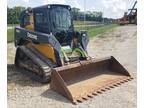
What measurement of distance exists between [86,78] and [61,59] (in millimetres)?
762

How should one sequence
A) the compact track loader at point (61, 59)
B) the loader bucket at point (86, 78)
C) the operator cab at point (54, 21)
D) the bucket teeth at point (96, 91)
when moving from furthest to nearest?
the operator cab at point (54, 21)
the compact track loader at point (61, 59)
the loader bucket at point (86, 78)
the bucket teeth at point (96, 91)

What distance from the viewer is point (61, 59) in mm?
6273

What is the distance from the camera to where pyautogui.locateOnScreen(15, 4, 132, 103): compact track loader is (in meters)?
5.79

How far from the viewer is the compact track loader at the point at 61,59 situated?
5.79 meters

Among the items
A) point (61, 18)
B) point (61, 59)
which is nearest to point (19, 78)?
point (61, 59)

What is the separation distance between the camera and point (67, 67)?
5863mm

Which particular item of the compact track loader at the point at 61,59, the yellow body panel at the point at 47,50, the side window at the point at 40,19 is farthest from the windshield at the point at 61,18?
the yellow body panel at the point at 47,50

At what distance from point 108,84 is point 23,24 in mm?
3538

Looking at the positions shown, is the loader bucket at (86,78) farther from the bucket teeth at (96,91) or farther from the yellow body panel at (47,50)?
the yellow body panel at (47,50)

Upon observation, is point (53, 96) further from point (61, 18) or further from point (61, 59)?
point (61, 18)

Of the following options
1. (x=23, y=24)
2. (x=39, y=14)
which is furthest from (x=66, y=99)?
(x=23, y=24)

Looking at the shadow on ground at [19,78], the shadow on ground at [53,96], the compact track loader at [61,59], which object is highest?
the compact track loader at [61,59]
